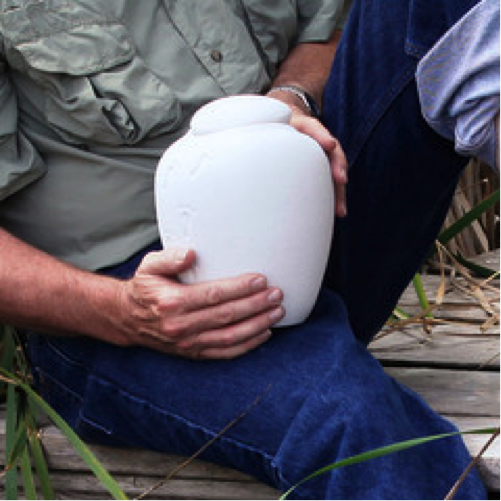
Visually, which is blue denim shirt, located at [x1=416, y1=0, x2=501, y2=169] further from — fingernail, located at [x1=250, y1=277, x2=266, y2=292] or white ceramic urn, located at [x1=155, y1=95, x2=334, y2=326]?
fingernail, located at [x1=250, y1=277, x2=266, y2=292]

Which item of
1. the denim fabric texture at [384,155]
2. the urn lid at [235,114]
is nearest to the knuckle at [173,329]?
the urn lid at [235,114]

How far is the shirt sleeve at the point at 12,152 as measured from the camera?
142 centimetres

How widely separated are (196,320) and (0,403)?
1.73ft

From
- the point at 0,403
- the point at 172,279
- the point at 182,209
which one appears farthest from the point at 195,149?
the point at 0,403

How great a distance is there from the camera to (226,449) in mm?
1312

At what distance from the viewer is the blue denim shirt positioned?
3.74ft

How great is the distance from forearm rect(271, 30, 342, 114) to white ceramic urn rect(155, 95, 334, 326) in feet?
1.09

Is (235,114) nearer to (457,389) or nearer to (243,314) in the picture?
(243,314)

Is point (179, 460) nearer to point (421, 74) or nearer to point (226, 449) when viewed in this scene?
point (226, 449)

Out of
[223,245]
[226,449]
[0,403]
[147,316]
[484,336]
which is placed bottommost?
[0,403]

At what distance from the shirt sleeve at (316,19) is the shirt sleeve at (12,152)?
1.61 feet

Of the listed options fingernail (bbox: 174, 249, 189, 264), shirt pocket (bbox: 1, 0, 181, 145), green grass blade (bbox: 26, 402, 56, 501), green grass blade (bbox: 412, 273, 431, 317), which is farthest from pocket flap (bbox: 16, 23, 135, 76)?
green grass blade (bbox: 412, 273, 431, 317)

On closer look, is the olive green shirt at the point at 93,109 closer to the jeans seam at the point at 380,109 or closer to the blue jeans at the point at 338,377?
the blue jeans at the point at 338,377

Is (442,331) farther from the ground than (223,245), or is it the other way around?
(223,245)
